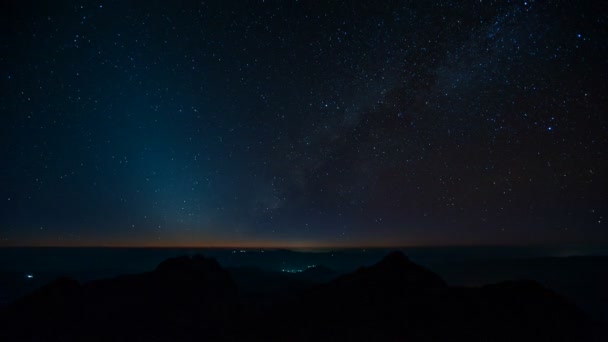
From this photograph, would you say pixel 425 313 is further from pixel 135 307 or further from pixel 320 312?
pixel 135 307

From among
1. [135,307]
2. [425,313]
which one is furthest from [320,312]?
[135,307]

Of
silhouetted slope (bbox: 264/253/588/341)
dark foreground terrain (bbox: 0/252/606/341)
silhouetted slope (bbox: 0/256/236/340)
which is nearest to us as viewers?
silhouetted slope (bbox: 264/253/588/341)

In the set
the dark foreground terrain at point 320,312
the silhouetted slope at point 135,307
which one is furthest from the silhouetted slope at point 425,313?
the silhouetted slope at point 135,307

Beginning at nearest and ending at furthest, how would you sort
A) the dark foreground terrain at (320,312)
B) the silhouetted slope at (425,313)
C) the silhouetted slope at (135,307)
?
1. the silhouetted slope at (425,313)
2. the dark foreground terrain at (320,312)
3. the silhouetted slope at (135,307)

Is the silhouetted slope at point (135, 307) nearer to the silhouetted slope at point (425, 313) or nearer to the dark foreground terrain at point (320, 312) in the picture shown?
the dark foreground terrain at point (320, 312)

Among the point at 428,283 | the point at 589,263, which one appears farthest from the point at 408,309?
the point at 589,263

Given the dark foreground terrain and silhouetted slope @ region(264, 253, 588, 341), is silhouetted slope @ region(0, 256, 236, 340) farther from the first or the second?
silhouetted slope @ region(264, 253, 588, 341)

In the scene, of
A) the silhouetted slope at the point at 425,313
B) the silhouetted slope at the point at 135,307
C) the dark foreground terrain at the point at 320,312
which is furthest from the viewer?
the silhouetted slope at the point at 135,307

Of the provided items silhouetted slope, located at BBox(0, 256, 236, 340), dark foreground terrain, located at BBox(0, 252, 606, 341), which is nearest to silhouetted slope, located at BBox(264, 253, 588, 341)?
dark foreground terrain, located at BBox(0, 252, 606, 341)

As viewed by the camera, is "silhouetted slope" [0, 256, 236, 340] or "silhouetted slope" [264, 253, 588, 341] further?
"silhouetted slope" [0, 256, 236, 340]
